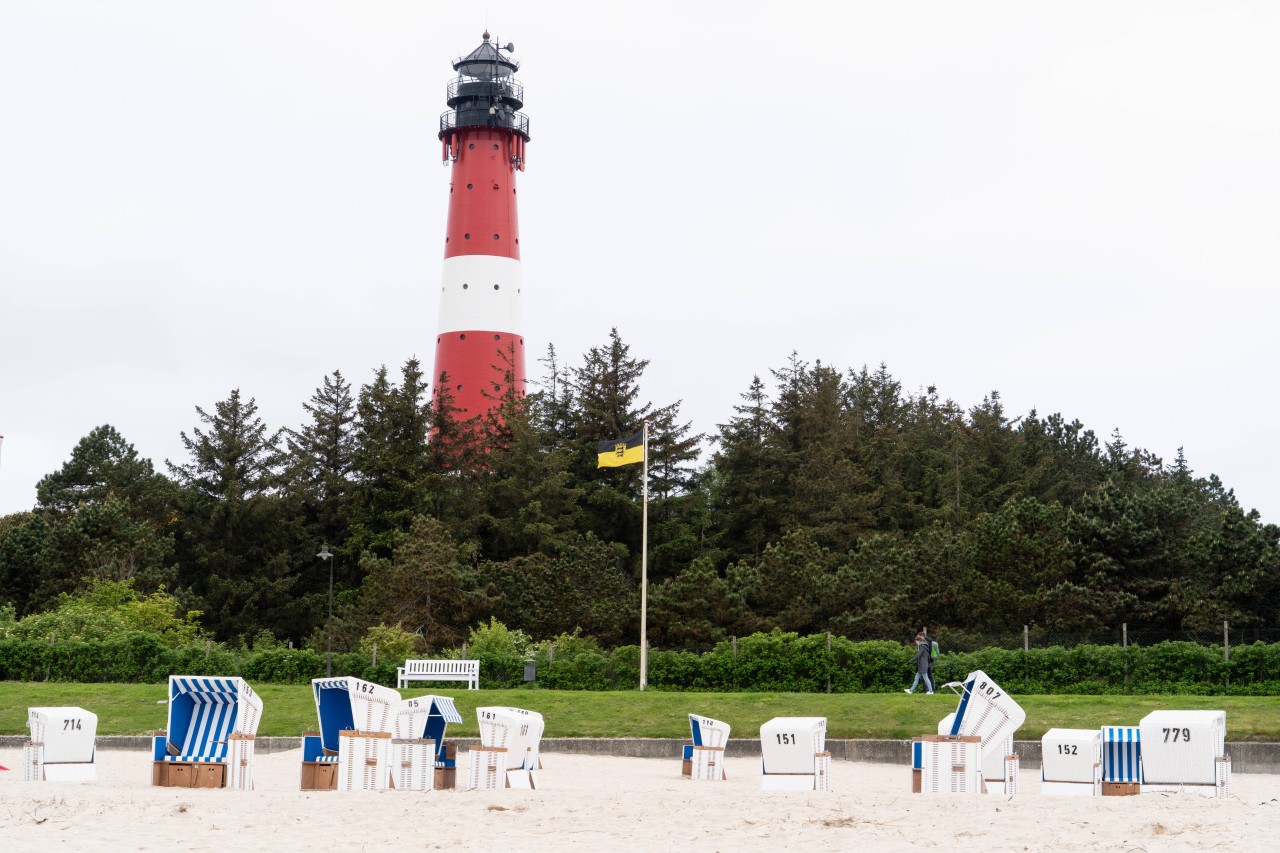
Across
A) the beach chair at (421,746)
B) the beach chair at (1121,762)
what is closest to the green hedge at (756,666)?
the beach chair at (1121,762)

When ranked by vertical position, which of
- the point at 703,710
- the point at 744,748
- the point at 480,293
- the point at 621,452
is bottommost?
the point at 744,748

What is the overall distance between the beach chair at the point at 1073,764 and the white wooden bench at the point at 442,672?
828 inches

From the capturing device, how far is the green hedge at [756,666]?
32719 millimetres

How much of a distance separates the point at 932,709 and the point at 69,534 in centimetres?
3933

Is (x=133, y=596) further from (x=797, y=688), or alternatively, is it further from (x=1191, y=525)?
(x=1191, y=525)

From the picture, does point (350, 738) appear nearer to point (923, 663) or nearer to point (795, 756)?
point (795, 756)

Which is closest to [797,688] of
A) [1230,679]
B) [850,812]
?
[1230,679]

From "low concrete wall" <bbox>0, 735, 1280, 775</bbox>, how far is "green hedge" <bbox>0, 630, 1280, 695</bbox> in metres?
7.72

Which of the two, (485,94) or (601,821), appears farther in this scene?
(485,94)

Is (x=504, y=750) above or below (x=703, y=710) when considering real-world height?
above

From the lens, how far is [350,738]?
15.9m

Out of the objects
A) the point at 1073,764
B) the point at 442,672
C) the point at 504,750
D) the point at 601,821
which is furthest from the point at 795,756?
the point at 442,672

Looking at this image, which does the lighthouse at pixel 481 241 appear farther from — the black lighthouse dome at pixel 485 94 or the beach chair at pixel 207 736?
the beach chair at pixel 207 736

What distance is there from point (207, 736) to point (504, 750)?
11.1ft
